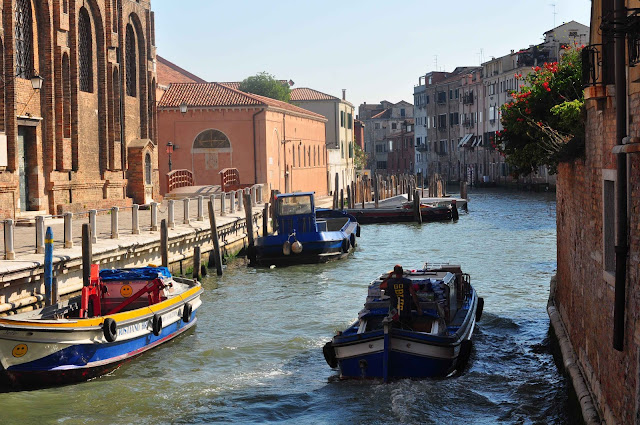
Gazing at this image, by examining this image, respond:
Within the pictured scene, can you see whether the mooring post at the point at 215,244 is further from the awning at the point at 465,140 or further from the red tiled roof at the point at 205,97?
the awning at the point at 465,140

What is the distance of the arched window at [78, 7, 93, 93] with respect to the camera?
26798 millimetres

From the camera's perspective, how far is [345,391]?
38.0 ft

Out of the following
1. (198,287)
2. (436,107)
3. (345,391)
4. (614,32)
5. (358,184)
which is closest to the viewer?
(614,32)

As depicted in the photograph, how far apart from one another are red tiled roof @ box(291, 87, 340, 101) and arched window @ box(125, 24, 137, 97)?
35.3 metres

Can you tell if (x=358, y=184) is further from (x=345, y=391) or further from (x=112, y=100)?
(x=345, y=391)

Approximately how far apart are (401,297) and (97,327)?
3837 millimetres

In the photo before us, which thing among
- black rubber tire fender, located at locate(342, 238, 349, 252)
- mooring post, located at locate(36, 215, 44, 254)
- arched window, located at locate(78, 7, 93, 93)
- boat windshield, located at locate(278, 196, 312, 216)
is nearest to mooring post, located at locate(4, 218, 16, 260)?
mooring post, located at locate(36, 215, 44, 254)

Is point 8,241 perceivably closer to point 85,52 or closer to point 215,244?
point 215,244

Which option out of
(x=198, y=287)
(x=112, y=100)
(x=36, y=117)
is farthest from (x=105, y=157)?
(x=198, y=287)

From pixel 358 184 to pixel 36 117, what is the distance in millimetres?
28310

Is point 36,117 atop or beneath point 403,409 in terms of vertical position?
atop

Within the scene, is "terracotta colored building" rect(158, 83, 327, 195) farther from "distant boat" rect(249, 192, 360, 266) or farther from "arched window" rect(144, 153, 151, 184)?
"distant boat" rect(249, 192, 360, 266)

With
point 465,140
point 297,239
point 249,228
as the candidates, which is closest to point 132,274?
point 297,239

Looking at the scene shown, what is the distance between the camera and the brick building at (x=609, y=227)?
7.17 metres
